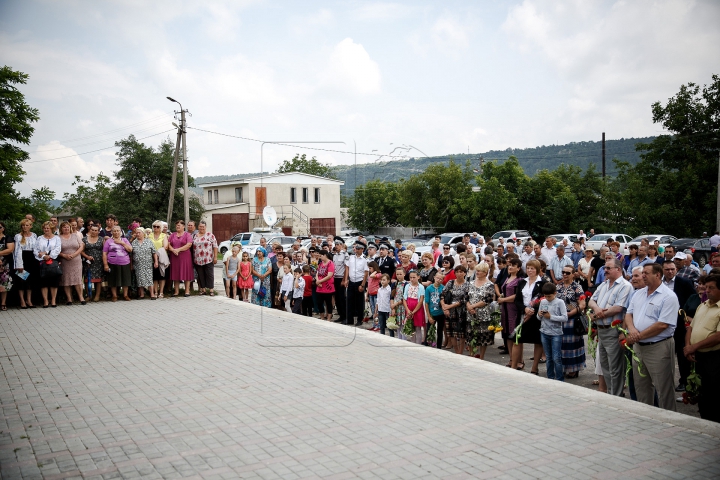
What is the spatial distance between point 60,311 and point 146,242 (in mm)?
2456

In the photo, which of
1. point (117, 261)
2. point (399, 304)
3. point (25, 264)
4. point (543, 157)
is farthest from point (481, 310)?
point (543, 157)

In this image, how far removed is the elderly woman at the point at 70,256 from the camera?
12.7m

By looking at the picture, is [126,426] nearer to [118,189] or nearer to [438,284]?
[438,284]

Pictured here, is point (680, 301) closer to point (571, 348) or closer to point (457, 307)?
point (571, 348)

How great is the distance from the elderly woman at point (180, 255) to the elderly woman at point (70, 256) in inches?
81.4

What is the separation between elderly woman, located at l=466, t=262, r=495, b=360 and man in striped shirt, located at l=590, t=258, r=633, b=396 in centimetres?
192

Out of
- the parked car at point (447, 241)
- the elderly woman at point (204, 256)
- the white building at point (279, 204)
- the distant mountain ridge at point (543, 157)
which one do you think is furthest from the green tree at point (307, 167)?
the elderly woman at point (204, 256)

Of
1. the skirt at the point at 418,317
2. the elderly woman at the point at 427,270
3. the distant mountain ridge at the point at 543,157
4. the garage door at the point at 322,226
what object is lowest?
the skirt at the point at 418,317

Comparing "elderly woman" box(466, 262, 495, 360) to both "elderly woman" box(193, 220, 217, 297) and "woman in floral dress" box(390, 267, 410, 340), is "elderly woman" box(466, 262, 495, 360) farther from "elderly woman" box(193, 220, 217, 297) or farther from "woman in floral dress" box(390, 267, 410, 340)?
"elderly woman" box(193, 220, 217, 297)

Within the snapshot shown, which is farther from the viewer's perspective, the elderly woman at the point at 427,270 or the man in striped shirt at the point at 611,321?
the elderly woman at the point at 427,270

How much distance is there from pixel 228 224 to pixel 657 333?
43.4 m

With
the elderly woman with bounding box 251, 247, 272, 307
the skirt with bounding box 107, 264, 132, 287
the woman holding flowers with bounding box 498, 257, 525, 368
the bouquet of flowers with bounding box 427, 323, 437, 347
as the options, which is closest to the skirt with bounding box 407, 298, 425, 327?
the bouquet of flowers with bounding box 427, 323, 437, 347

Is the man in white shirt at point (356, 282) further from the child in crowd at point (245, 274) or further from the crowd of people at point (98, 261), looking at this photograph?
the crowd of people at point (98, 261)

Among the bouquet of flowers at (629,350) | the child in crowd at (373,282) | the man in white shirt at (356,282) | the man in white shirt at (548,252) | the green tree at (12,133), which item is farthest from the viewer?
the green tree at (12,133)
